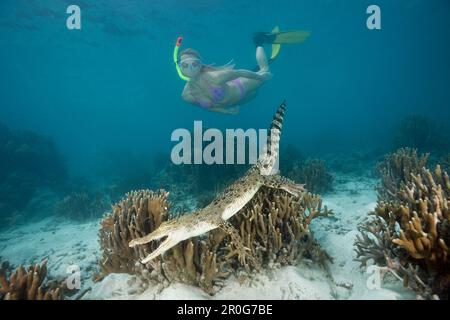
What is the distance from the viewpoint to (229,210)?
3.99 meters

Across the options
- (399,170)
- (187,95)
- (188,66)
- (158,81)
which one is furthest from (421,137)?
(158,81)

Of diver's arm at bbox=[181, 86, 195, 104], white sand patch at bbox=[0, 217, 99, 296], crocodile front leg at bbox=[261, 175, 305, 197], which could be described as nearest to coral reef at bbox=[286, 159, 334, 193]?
diver's arm at bbox=[181, 86, 195, 104]

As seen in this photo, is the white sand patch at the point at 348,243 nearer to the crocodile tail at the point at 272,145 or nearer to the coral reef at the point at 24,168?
the crocodile tail at the point at 272,145

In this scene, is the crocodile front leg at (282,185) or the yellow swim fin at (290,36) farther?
the yellow swim fin at (290,36)

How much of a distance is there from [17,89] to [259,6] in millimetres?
81740

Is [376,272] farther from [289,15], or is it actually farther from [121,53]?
[121,53]

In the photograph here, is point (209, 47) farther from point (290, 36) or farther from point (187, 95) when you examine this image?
point (187, 95)

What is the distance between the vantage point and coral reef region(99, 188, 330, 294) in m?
3.90

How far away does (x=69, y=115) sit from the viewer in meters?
135

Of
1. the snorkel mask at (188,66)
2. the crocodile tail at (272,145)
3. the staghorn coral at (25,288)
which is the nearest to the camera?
the staghorn coral at (25,288)

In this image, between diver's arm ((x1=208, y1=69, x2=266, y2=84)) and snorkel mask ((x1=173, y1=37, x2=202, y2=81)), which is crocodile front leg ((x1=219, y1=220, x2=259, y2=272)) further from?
diver's arm ((x1=208, y1=69, x2=266, y2=84))

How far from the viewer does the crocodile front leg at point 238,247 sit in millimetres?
3721

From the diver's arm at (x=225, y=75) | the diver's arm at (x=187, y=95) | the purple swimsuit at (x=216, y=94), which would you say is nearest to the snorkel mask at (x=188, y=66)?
the diver's arm at (x=225, y=75)
